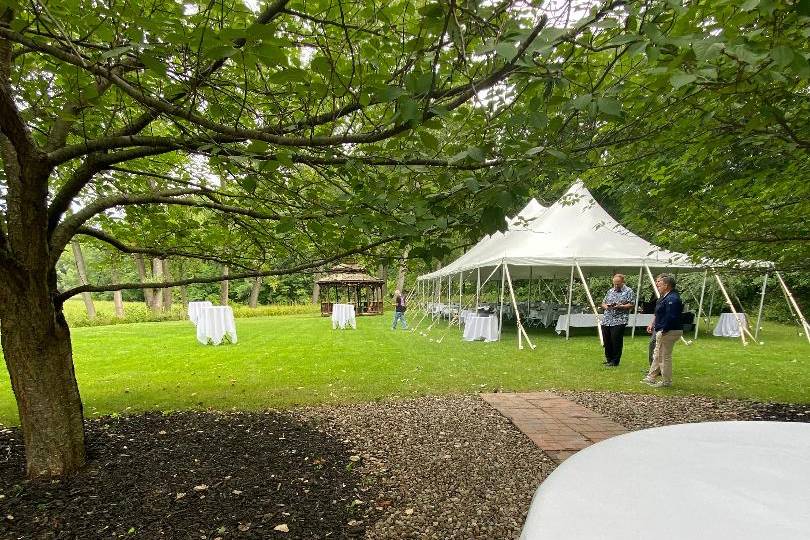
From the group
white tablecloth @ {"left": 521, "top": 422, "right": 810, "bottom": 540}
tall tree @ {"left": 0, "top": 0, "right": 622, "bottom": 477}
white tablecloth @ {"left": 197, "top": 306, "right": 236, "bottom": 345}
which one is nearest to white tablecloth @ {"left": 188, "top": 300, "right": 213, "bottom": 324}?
white tablecloth @ {"left": 197, "top": 306, "right": 236, "bottom": 345}

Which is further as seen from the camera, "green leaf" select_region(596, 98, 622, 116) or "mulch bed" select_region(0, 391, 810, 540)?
"mulch bed" select_region(0, 391, 810, 540)

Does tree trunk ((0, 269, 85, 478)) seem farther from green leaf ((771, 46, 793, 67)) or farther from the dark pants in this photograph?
the dark pants

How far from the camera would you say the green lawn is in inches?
232

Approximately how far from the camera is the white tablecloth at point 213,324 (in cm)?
1142

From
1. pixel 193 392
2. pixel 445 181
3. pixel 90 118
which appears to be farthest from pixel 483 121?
pixel 193 392

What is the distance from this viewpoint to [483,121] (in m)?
2.33

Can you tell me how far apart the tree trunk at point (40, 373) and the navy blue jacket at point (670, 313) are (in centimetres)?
682

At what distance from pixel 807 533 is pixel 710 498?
0.51ft

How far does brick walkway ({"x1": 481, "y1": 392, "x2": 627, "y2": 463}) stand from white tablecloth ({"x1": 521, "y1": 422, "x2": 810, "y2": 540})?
109 inches

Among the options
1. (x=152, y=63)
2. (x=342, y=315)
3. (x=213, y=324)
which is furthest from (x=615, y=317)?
(x=342, y=315)

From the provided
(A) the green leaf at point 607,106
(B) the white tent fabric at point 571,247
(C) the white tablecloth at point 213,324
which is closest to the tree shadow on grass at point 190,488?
(A) the green leaf at point 607,106

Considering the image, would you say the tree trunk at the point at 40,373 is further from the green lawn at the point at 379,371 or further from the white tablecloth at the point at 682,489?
the white tablecloth at the point at 682,489

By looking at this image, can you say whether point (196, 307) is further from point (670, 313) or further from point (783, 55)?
point (783, 55)

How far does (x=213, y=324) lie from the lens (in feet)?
37.6
